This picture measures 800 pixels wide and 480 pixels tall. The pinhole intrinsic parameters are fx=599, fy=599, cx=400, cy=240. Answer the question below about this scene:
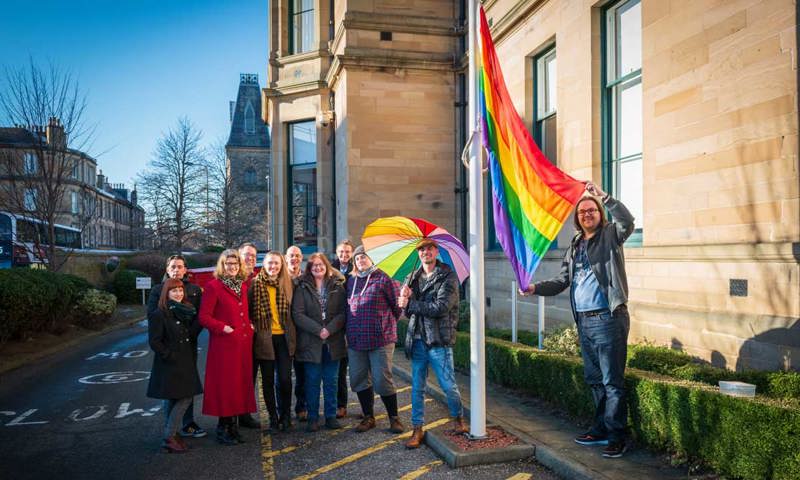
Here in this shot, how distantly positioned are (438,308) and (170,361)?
112 inches

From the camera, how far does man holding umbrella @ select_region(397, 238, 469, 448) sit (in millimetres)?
6008

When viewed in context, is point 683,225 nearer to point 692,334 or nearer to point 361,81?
point 692,334

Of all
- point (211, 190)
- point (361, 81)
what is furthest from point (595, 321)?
point (211, 190)

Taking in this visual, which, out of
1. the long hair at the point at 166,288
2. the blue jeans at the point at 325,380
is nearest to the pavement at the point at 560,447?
the blue jeans at the point at 325,380

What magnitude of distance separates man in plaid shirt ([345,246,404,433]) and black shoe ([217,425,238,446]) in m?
1.37

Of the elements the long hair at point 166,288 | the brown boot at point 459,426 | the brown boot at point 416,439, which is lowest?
the brown boot at point 416,439

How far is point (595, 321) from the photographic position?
17.7 feet

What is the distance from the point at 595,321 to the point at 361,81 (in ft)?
41.0

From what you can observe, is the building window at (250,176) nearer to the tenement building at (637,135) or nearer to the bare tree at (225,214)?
the bare tree at (225,214)

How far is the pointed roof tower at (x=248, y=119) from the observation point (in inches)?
3428

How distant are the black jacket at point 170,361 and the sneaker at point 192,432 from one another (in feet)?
2.50

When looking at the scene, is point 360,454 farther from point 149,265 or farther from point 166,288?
point 149,265

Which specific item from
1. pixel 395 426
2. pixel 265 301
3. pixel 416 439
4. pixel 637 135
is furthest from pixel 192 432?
pixel 637 135

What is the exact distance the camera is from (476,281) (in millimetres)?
5945
